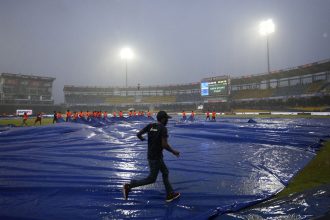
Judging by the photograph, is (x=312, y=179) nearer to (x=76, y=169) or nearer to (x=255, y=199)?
(x=255, y=199)

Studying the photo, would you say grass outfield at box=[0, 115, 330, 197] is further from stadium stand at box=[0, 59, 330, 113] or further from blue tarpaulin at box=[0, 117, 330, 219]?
stadium stand at box=[0, 59, 330, 113]

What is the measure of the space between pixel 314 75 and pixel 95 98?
63.9m

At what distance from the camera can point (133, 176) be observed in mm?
6691

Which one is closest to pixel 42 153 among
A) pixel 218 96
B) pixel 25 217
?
pixel 25 217

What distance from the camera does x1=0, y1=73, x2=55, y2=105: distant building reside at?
2539 inches

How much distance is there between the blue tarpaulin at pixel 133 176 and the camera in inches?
175

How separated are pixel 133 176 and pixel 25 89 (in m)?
73.5

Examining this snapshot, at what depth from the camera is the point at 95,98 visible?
82.6 meters

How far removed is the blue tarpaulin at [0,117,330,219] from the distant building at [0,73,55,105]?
60227 mm

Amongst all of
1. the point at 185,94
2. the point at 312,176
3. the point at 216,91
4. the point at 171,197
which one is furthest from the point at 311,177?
the point at 185,94

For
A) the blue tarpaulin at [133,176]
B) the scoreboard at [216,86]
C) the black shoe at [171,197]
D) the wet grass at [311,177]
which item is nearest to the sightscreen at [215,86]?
the scoreboard at [216,86]

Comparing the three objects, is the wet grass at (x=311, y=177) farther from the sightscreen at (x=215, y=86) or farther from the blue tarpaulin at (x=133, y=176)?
the sightscreen at (x=215, y=86)

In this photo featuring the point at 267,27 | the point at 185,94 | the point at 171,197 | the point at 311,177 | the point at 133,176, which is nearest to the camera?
the point at 171,197

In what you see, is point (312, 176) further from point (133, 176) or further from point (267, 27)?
point (267, 27)
